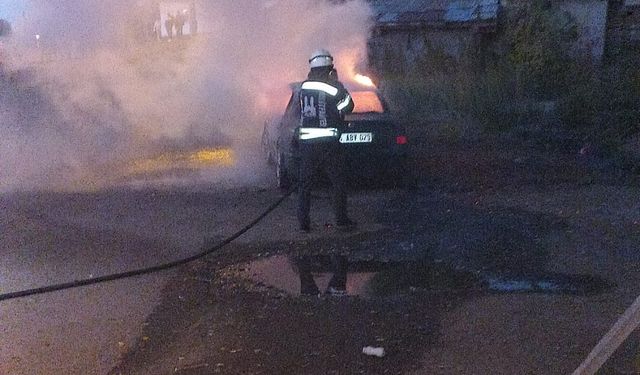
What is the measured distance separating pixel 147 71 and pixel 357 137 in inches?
290

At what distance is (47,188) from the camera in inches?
444

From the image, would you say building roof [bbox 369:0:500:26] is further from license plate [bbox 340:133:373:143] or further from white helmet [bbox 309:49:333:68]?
white helmet [bbox 309:49:333:68]

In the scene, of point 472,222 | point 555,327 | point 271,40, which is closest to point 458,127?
point 271,40

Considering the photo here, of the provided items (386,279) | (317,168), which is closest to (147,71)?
(317,168)

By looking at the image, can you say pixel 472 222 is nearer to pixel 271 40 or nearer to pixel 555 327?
pixel 555 327

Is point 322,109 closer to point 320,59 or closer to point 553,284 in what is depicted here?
point 320,59

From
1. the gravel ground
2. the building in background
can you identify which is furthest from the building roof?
the gravel ground

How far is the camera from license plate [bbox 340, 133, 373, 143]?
10.2 meters

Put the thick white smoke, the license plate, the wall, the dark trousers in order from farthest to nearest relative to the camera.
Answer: the wall
the thick white smoke
the license plate
the dark trousers

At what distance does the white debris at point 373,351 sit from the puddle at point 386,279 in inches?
43.7

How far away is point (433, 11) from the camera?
21.3 metres

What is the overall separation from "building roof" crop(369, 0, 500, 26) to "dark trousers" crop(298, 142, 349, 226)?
12932 mm

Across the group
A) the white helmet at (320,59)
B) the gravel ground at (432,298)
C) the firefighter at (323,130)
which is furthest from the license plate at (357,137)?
the white helmet at (320,59)

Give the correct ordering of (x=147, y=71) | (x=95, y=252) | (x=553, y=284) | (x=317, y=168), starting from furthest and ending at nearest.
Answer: (x=147, y=71)
(x=317, y=168)
(x=95, y=252)
(x=553, y=284)
